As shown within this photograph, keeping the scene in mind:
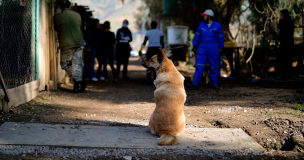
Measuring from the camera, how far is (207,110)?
20.5 feet

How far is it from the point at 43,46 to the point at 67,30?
736 millimetres

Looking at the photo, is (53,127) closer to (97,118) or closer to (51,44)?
(97,118)

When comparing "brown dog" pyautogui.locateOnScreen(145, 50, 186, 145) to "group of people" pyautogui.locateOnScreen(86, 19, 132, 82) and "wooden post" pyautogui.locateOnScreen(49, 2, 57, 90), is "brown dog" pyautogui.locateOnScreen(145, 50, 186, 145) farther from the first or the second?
"group of people" pyautogui.locateOnScreen(86, 19, 132, 82)

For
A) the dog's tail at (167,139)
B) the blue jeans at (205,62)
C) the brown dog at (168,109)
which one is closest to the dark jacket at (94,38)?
the blue jeans at (205,62)

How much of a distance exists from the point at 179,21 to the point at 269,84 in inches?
495

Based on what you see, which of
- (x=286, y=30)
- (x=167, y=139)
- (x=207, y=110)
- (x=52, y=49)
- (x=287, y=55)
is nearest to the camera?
(x=167, y=139)

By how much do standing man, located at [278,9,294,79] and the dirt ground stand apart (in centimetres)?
95

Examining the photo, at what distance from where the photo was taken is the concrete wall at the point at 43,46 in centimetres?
709

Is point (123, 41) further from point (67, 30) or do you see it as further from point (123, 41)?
point (67, 30)

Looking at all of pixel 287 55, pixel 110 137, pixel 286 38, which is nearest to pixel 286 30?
pixel 286 38

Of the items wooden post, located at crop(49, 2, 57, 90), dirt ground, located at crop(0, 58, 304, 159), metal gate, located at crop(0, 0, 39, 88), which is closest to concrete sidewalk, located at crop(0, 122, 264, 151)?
dirt ground, located at crop(0, 58, 304, 159)

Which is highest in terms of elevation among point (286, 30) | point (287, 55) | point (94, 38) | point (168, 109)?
point (286, 30)

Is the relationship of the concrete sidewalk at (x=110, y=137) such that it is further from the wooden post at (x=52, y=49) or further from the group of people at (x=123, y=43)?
the wooden post at (x=52, y=49)

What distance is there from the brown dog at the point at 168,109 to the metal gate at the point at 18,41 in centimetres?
300
